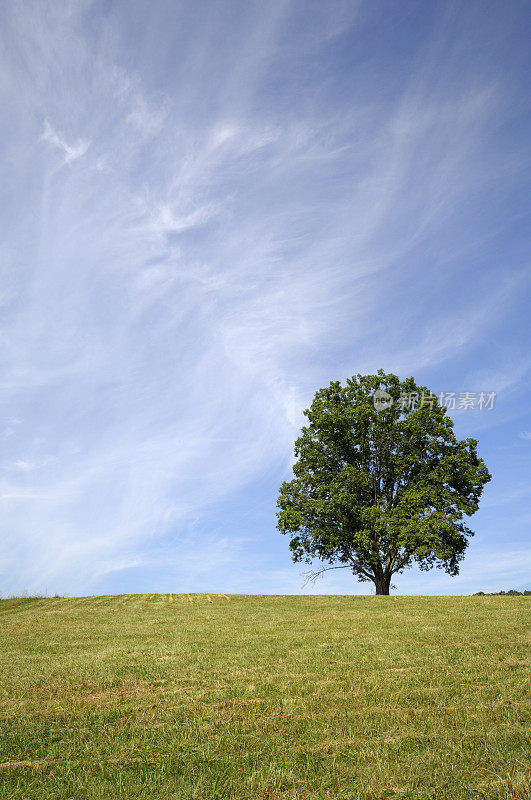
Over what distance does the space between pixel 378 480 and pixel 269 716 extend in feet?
105

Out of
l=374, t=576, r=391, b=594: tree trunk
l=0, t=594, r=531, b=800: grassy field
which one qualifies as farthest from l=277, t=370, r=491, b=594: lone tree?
l=0, t=594, r=531, b=800: grassy field

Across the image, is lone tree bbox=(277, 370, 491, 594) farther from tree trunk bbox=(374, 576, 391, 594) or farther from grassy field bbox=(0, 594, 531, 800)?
grassy field bbox=(0, 594, 531, 800)

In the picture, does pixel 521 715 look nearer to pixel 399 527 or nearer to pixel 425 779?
pixel 425 779

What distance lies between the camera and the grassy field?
5.65 m

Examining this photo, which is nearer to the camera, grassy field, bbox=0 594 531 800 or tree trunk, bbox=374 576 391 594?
Result: grassy field, bbox=0 594 531 800

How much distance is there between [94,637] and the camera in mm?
16938

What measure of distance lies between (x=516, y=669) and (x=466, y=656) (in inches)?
58.3

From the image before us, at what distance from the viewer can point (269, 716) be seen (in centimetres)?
767

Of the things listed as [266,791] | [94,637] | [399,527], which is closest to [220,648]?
[94,637]

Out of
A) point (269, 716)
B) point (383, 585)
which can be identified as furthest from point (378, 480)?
point (269, 716)

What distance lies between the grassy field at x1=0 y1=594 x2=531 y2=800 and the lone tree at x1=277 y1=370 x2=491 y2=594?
18275 mm

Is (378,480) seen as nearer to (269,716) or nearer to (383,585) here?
(383,585)

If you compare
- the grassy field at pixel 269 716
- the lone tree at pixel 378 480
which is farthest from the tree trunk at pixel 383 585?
the grassy field at pixel 269 716

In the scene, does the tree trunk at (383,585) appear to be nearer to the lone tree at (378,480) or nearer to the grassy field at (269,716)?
the lone tree at (378,480)
